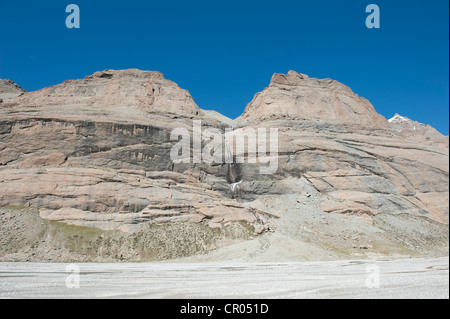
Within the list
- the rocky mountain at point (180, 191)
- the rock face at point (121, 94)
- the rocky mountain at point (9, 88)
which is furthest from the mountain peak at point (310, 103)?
the rocky mountain at point (9, 88)

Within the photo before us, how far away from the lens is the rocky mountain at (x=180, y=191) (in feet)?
123

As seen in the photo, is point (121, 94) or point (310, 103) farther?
point (310, 103)

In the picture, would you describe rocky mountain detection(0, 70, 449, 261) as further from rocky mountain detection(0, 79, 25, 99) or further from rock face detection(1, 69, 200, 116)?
rocky mountain detection(0, 79, 25, 99)

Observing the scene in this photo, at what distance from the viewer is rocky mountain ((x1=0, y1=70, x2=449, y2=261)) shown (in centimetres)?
3744

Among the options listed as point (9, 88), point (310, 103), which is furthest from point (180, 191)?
point (9, 88)

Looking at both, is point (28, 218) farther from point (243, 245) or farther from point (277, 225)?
point (277, 225)

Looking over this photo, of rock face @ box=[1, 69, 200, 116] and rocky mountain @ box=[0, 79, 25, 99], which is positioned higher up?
rocky mountain @ box=[0, 79, 25, 99]

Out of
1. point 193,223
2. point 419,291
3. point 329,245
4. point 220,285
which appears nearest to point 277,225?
point 329,245

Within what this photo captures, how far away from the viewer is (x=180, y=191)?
48.8m

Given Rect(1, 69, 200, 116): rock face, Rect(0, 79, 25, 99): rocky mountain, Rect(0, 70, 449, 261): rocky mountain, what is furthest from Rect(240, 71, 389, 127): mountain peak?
Rect(0, 79, 25, 99): rocky mountain

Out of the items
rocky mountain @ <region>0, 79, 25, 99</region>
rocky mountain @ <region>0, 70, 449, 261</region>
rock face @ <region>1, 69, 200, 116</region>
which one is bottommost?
rocky mountain @ <region>0, 70, 449, 261</region>

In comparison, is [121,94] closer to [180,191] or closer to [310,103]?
[180,191]

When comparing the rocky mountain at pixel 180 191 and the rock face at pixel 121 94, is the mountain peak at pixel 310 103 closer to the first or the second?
the rocky mountain at pixel 180 191
